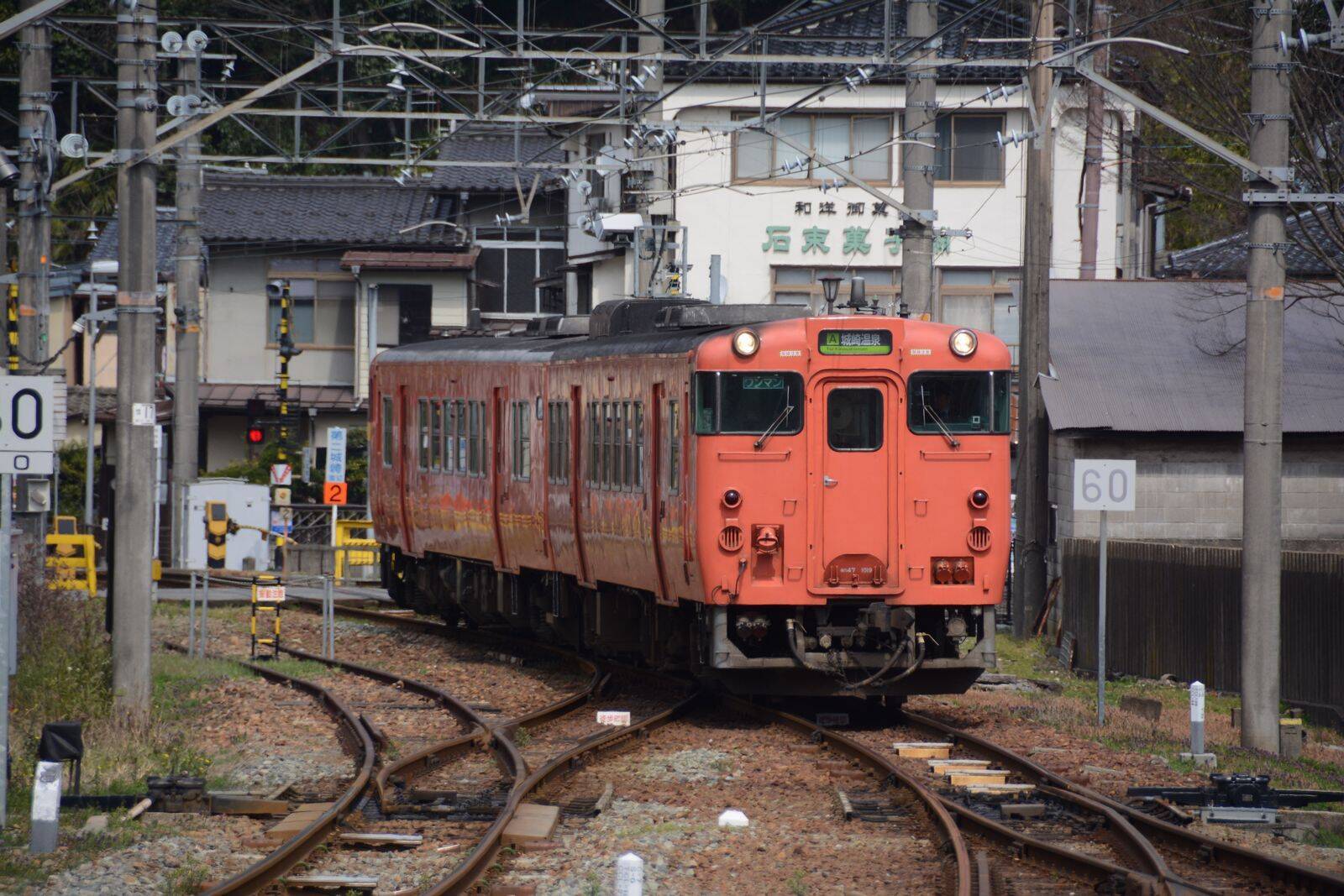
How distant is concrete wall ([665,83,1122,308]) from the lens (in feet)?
118

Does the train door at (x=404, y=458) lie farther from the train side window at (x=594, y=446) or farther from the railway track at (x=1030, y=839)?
the railway track at (x=1030, y=839)

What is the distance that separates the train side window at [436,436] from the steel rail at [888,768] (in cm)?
725

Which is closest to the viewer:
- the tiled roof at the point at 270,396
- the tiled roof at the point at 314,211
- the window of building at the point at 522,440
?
the window of building at the point at 522,440

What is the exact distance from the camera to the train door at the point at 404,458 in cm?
2302

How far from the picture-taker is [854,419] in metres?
13.9

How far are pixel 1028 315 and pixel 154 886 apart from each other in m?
14.4

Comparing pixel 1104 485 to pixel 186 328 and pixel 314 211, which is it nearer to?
pixel 186 328

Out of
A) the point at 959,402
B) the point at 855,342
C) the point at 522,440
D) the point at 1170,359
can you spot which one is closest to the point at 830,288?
the point at 855,342

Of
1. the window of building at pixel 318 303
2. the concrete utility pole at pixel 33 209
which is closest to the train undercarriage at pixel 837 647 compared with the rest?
the concrete utility pole at pixel 33 209

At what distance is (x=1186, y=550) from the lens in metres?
18.6

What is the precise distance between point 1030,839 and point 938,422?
16.5ft

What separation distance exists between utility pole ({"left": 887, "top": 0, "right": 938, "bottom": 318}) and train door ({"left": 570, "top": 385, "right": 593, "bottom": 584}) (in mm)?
3005

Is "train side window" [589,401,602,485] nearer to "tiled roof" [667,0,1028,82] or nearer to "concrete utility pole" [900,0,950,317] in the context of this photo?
"concrete utility pole" [900,0,950,317]

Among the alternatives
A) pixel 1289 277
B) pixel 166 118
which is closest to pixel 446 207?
pixel 166 118
